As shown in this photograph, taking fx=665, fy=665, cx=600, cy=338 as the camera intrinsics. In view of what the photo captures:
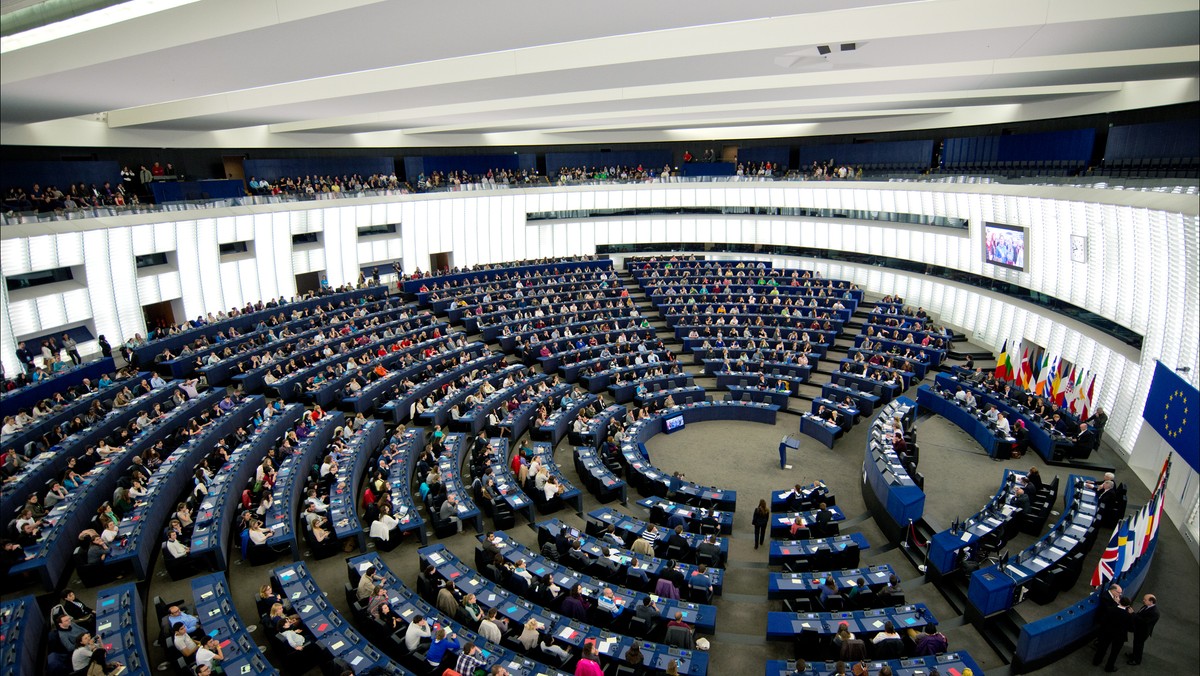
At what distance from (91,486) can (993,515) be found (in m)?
17.9

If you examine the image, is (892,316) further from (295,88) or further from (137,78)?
(137,78)

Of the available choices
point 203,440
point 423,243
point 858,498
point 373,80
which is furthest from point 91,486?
point 423,243

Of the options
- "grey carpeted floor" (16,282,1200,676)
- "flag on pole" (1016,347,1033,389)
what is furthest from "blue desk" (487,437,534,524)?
"flag on pole" (1016,347,1033,389)

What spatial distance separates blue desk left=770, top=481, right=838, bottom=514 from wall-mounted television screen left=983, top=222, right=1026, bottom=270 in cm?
1288

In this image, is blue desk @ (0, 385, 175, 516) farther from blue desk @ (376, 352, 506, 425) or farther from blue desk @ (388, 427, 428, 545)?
blue desk @ (388, 427, 428, 545)

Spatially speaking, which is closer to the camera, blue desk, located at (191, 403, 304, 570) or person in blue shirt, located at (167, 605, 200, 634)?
person in blue shirt, located at (167, 605, 200, 634)

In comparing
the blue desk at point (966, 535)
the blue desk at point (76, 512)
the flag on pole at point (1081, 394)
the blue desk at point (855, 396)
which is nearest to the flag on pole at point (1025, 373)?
the flag on pole at point (1081, 394)

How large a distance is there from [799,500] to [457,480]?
25.9 feet

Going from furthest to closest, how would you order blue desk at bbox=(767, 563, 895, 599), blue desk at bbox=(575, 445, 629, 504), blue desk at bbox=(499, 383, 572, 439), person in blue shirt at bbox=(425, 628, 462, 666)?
blue desk at bbox=(499, 383, 572, 439) < blue desk at bbox=(575, 445, 629, 504) < blue desk at bbox=(767, 563, 895, 599) < person in blue shirt at bbox=(425, 628, 462, 666)

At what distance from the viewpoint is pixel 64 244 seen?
2020 centimetres

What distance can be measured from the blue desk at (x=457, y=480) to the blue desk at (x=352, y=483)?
185cm

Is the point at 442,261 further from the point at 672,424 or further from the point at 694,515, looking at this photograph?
the point at 694,515

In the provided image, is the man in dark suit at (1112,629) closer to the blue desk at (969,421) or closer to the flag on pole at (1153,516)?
the flag on pole at (1153,516)

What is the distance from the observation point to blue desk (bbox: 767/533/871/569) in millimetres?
12992
